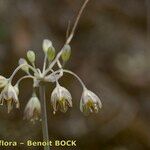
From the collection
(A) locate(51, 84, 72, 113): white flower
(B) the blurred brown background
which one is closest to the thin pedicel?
(A) locate(51, 84, 72, 113): white flower

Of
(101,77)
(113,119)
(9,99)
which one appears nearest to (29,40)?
(101,77)

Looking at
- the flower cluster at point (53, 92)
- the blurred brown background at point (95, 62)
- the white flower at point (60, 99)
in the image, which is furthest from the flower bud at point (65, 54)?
the blurred brown background at point (95, 62)

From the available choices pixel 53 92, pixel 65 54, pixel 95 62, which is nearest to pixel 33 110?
pixel 53 92

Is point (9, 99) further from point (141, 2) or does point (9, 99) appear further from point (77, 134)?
point (141, 2)

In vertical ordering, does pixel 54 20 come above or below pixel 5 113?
above

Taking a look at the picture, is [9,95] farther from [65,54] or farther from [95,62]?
[95,62]

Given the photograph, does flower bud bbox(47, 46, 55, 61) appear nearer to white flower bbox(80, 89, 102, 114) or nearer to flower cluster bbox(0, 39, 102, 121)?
flower cluster bbox(0, 39, 102, 121)

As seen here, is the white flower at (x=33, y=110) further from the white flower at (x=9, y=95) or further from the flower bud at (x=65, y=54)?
the flower bud at (x=65, y=54)

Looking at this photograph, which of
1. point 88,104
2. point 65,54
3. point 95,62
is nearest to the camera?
point 65,54
